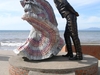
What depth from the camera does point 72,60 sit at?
17.6 feet

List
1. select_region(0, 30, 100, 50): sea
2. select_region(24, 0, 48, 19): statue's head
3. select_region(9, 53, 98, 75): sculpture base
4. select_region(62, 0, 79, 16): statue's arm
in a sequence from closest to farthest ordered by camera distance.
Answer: select_region(9, 53, 98, 75): sculpture base
select_region(24, 0, 48, 19): statue's head
select_region(62, 0, 79, 16): statue's arm
select_region(0, 30, 100, 50): sea

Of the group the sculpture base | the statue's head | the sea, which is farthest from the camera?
the sea

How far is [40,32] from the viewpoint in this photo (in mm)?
5586

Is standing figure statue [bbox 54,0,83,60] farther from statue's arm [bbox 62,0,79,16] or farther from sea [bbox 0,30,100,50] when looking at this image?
sea [bbox 0,30,100,50]

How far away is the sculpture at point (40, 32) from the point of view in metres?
5.17

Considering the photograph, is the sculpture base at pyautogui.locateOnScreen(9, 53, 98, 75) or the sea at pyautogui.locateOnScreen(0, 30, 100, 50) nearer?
the sculpture base at pyautogui.locateOnScreen(9, 53, 98, 75)

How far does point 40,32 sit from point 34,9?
70cm

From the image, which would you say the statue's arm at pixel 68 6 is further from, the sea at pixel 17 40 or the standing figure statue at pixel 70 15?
the sea at pixel 17 40

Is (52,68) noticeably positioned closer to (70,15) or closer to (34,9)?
(70,15)

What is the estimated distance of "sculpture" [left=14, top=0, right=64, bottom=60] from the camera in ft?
17.0

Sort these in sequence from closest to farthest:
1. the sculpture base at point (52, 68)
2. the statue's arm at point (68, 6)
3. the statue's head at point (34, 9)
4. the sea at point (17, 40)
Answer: the sculpture base at point (52, 68), the statue's head at point (34, 9), the statue's arm at point (68, 6), the sea at point (17, 40)

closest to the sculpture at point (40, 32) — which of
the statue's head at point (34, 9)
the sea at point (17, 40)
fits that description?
the statue's head at point (34, 9)

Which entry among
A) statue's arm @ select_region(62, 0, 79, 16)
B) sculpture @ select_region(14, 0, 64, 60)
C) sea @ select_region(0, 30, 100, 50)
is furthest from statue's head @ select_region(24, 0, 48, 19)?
sea @ select_region(0, 30, 100, 50)

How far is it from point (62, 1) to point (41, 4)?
597 millimetres
